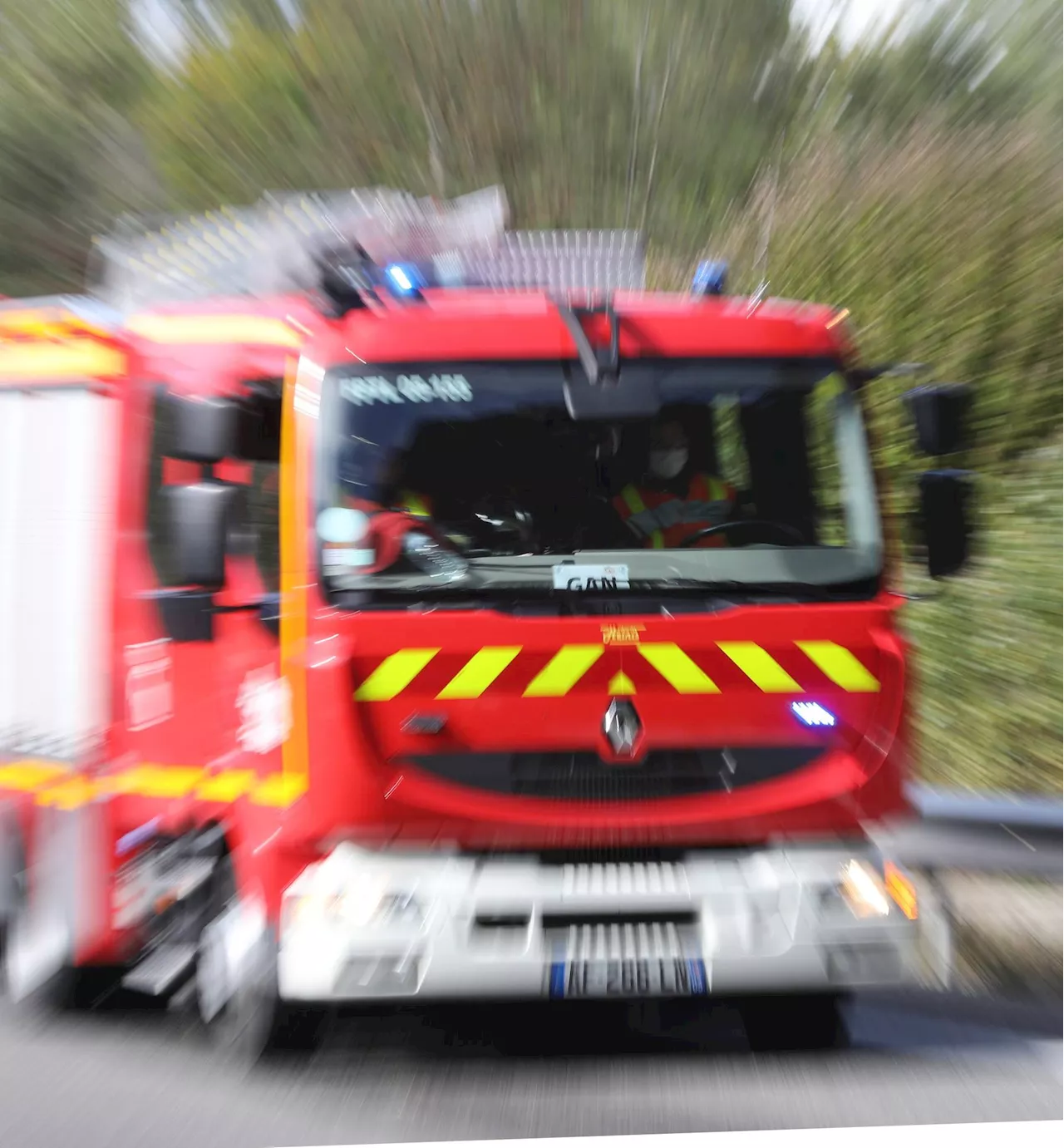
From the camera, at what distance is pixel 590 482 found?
13.1ft

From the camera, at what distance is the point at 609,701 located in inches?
149

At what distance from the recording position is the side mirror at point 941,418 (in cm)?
401

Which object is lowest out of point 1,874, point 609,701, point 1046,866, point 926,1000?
point 926,1000

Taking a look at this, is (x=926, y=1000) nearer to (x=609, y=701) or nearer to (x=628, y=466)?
(x=609, y=701)

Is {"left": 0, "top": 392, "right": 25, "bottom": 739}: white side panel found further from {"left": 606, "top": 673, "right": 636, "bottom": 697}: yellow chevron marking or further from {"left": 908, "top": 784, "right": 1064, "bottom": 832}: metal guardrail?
{"left": 908, "top": 784, "right": 1064, "bottom": 832}: metal guardrail

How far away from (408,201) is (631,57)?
21111 millimetres

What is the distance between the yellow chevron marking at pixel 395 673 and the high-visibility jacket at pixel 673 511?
2.52ft

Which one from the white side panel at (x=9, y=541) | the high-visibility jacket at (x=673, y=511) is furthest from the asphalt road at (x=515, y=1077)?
the high-visibility jacket at (x=673, y=511)

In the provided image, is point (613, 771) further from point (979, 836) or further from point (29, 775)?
point (29, 775)

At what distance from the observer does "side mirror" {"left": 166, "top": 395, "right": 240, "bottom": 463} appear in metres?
3.78

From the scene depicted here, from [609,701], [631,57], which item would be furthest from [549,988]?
[631,57]

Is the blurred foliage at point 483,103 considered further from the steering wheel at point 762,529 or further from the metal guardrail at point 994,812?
the steering wheel at point 762,529

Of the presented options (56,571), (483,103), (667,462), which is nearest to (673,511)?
(667,462)

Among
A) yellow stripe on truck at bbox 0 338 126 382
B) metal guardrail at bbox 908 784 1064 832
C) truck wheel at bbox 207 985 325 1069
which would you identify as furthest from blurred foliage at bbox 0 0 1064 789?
truck wheel at bbox 207 985 325 1069
